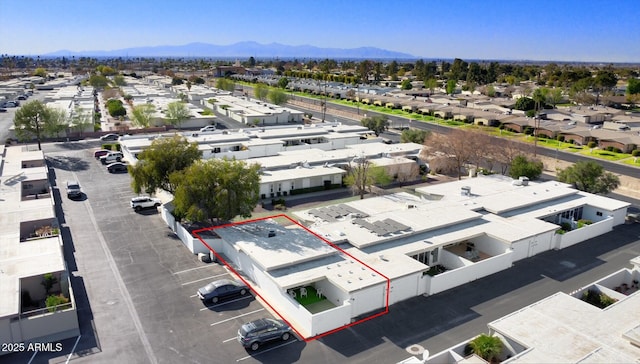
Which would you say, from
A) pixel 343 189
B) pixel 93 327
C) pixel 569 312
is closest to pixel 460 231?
pixel 569 312

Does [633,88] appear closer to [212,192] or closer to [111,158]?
[111,158]

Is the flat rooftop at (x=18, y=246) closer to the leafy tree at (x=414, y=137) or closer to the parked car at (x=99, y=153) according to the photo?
the parked car at (x=99, y=153)

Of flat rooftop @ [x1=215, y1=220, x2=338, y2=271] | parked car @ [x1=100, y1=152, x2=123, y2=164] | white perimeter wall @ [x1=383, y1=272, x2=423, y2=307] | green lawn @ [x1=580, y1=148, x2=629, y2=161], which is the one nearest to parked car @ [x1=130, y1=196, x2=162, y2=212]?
flat rooftop @ [x1=215, y1=220, x2=338, y2=271]

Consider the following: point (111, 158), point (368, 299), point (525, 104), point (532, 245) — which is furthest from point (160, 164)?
point (525, 104)

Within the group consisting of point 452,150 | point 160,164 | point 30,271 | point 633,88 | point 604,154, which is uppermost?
point 633,88

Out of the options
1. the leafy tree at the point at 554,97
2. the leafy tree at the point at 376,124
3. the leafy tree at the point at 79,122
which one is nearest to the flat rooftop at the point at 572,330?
the leafy tree at the point at 376,124

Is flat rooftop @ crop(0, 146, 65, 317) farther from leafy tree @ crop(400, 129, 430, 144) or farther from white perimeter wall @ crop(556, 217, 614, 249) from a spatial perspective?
leafy tree @ crop(400, 129, 430, 144)

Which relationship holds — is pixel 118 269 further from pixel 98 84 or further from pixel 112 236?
pixel 98 84
